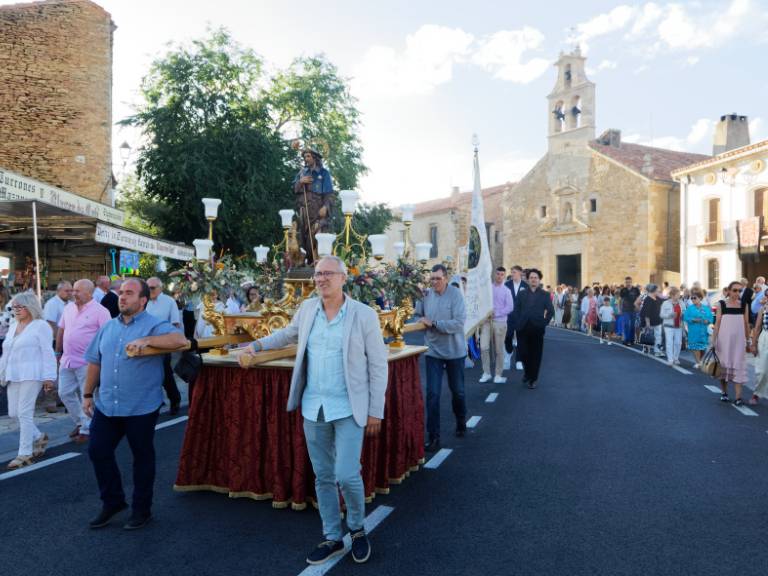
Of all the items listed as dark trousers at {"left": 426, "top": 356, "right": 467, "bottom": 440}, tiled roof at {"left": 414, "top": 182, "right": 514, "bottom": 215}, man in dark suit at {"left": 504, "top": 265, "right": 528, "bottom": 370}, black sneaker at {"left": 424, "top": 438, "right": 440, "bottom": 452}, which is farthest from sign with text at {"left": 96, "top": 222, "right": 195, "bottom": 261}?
tiled roof at {"left": 414, "top": 182, "right": 514, "bottom": 215}

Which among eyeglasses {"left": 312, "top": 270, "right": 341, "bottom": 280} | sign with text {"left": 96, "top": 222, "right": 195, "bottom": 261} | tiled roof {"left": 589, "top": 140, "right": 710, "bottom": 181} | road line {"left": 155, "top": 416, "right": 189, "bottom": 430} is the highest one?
tiled roof {"left": 589, "top": 140, "right": 710, "bottom": 181}

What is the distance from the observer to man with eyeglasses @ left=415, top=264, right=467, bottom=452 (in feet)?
21.6

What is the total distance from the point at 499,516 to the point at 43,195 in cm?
865

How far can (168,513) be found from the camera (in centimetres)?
460

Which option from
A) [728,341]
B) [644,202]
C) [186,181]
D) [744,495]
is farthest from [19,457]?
[644,202]

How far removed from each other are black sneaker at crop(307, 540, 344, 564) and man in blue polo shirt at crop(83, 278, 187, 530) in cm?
143

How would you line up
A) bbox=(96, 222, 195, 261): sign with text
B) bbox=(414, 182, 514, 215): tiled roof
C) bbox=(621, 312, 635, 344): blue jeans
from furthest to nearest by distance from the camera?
1. bbox=(414, 182, 514, 215): tiled roof
2. bbox=(621, 312, 635, 344): blue jeans
3. bbox=(96, 222, 195, 261): sign with text

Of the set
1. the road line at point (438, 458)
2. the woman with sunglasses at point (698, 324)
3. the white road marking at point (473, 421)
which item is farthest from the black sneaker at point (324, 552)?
the woman with sunglasses at point (698, 324)

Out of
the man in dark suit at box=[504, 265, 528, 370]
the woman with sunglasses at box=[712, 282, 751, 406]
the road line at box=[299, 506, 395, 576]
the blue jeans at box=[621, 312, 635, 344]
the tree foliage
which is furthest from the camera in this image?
the tree foliage

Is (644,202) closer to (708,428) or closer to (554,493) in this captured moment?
(708,428)

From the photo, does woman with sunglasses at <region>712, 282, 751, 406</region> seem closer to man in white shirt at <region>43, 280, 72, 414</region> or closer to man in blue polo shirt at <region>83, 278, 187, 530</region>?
man in blue polo shirt at <region>83, 278, 187, 530</region>

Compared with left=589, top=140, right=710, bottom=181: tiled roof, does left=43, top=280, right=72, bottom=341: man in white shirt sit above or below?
below

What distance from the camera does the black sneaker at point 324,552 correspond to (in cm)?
369

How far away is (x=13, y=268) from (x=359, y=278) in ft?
48.6
